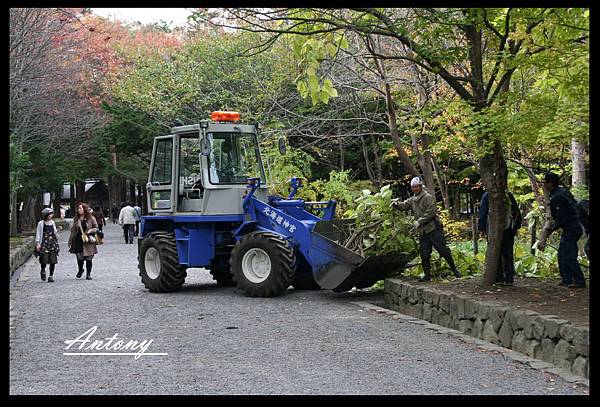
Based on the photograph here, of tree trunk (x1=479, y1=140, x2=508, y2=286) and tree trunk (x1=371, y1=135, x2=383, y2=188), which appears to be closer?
tree trunk (x1=479, y1=140, x2=508, y2=286)

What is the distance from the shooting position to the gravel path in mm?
7766

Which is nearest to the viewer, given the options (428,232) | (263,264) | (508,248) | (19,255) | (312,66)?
(312,66)

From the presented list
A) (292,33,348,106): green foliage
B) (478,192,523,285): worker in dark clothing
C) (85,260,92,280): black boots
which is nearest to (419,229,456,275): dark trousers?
(478,192,523,285): worker in dark clothing

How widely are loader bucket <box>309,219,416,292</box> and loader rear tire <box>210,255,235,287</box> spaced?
9.94ft

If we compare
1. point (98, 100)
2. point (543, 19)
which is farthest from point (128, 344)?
point (98, 100)

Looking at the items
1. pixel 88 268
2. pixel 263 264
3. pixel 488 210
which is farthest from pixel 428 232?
pixel 88 268

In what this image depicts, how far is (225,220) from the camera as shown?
1587 centimetres

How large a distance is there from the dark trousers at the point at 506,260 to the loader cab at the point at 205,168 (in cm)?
551

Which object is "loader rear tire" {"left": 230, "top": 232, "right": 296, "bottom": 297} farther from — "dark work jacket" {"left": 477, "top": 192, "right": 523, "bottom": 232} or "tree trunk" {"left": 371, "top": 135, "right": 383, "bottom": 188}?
"tree trunk" {"left": 371, "top": 135, "right": 383, "bottom": 188}

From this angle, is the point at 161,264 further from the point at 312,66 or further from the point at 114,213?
the point at 114,213

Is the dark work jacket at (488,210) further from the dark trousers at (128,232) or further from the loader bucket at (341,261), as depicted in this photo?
the dark trousers at (128,232)

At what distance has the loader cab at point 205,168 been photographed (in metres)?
16.0

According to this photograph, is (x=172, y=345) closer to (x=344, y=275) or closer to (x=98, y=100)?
(x=344, y=275)

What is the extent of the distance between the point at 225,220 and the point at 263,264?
51.2 inches
